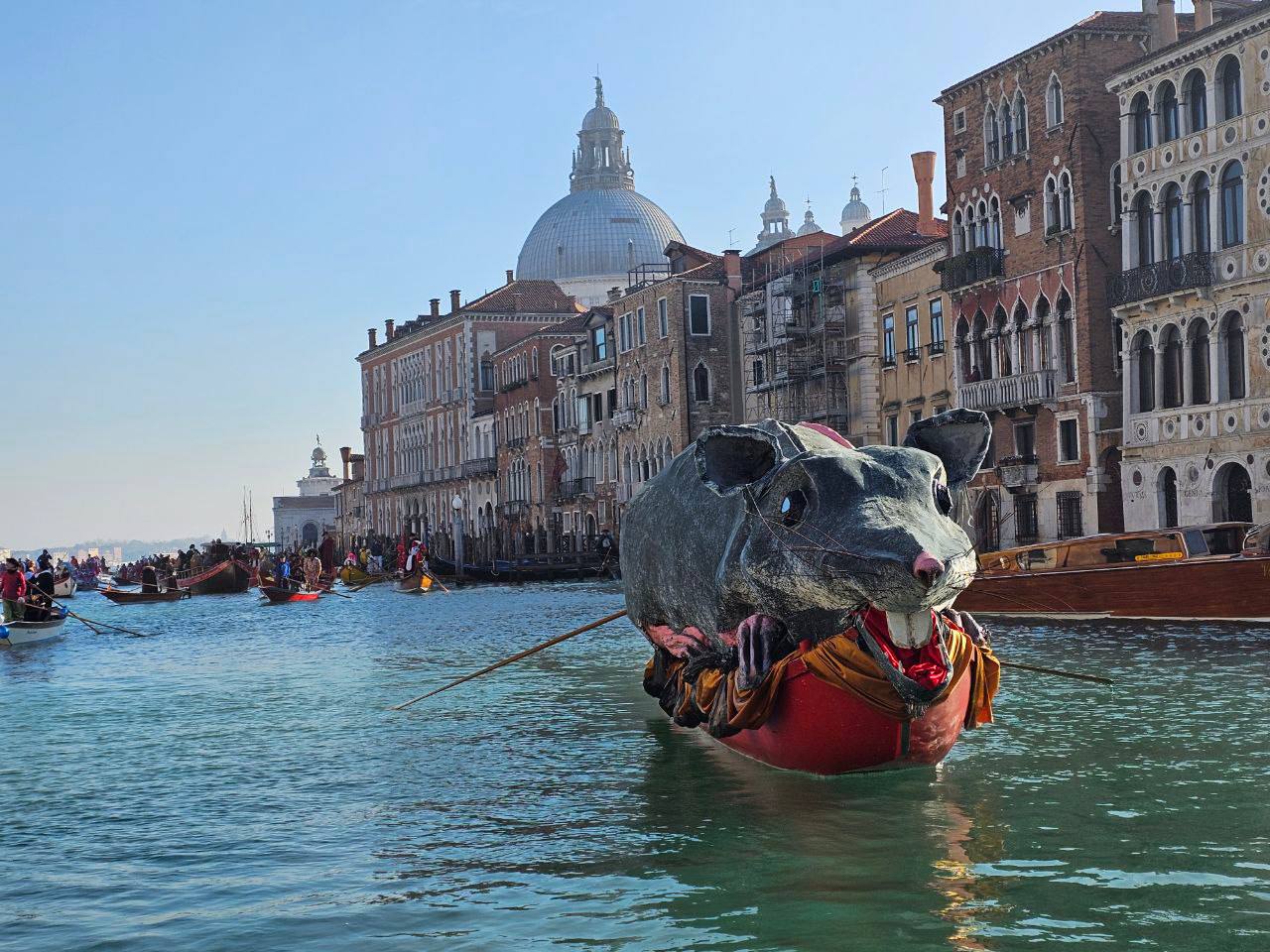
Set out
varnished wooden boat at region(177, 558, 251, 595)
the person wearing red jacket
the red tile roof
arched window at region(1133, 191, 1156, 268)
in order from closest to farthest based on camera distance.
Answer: the person wearing red jacket < arched window at region(1133, 191, 1156, 268) < varnished wooden boat at region(177, 558, 251, 595) < the red tile roof

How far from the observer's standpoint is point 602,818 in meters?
10.6

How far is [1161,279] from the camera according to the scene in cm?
3316

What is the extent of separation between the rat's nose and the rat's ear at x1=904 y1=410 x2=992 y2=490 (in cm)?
190

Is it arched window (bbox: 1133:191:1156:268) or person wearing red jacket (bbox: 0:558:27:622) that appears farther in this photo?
arched window (bbox: 1133:191:1156:268)

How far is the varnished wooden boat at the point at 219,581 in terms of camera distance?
204ft

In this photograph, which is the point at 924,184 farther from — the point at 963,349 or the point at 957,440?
the point at 957,440

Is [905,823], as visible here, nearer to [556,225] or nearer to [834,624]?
[834,624]

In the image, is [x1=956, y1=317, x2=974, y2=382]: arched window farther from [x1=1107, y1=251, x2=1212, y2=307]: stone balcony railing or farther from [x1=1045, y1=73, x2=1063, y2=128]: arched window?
[x1=1107, y1=251, x2=1212, y2=307]: stone balcony railing

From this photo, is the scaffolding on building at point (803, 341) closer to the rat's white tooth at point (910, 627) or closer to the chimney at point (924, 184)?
the chimney at point (924, 184)

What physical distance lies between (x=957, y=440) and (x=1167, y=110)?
987 inches

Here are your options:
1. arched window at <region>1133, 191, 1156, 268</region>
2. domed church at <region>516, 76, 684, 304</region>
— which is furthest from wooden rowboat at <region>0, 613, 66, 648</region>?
domed church at <region>516, 76, 684, 304</region>

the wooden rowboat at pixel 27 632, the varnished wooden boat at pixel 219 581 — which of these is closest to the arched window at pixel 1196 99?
the wooden rowboat at pixel 27 632

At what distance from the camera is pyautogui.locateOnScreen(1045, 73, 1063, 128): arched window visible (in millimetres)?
37375

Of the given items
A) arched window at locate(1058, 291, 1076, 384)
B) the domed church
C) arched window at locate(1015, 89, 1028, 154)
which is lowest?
arched window at locate(1058, 291, 1076, 384)
